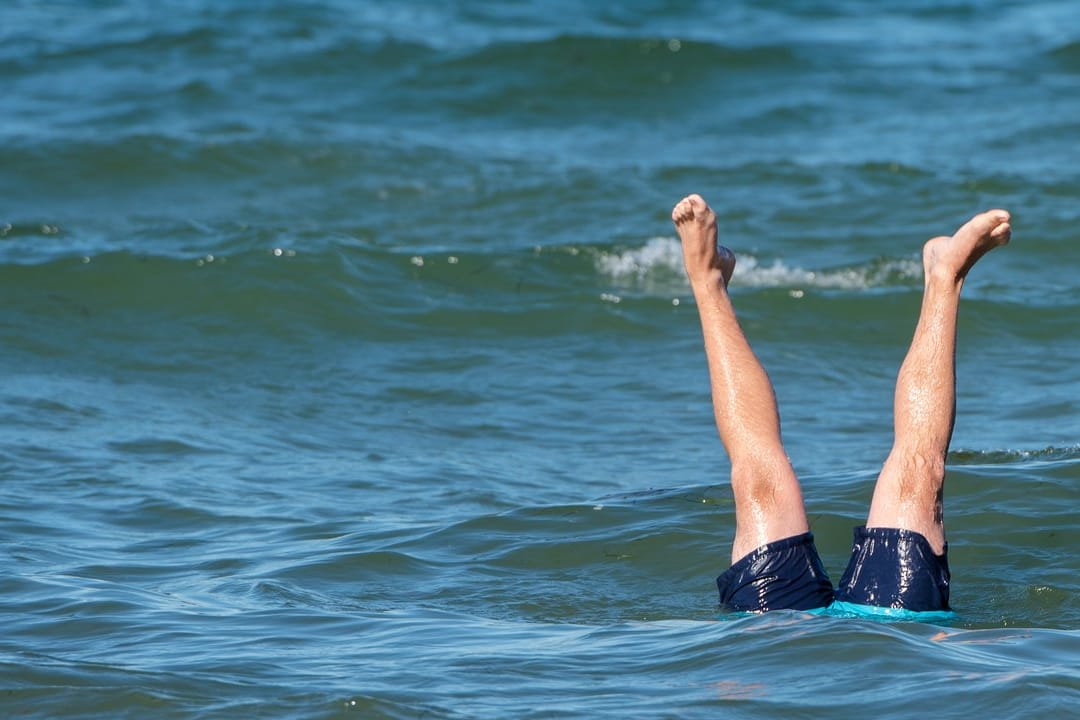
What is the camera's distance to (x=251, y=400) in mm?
8656

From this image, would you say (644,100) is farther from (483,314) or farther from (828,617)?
(828,617)

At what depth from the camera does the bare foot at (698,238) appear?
16.5 ft

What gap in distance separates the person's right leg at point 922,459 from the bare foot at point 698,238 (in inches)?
27.6

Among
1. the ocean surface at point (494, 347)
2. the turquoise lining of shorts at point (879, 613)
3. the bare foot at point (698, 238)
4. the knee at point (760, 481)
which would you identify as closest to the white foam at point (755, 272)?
the ocean surface at point (494, 347)

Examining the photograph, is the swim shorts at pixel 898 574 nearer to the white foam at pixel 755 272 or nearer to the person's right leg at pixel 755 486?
the person's right leg at pixel 755 486

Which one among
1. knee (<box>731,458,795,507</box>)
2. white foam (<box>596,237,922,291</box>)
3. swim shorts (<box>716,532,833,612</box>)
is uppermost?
white foam (<box>596,237,922,291</box>)

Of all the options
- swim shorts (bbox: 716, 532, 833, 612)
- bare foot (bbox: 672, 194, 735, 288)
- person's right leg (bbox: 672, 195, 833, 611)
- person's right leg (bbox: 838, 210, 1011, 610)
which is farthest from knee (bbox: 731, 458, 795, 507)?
bare foot (bbox: 672, 194, 735, 288)

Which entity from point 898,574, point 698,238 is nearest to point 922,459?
point 898,574

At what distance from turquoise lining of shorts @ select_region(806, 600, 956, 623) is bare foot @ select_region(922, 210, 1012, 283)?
1064 millimetres

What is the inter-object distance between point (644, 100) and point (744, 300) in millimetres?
7031

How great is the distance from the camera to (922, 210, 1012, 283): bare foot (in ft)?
15.8

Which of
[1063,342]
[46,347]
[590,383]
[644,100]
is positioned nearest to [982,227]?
[590,383]

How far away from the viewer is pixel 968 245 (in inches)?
191

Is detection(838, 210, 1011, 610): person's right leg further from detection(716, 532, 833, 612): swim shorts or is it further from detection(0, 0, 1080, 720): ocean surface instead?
detection(0, 0, 1080, 720): ocean surface
